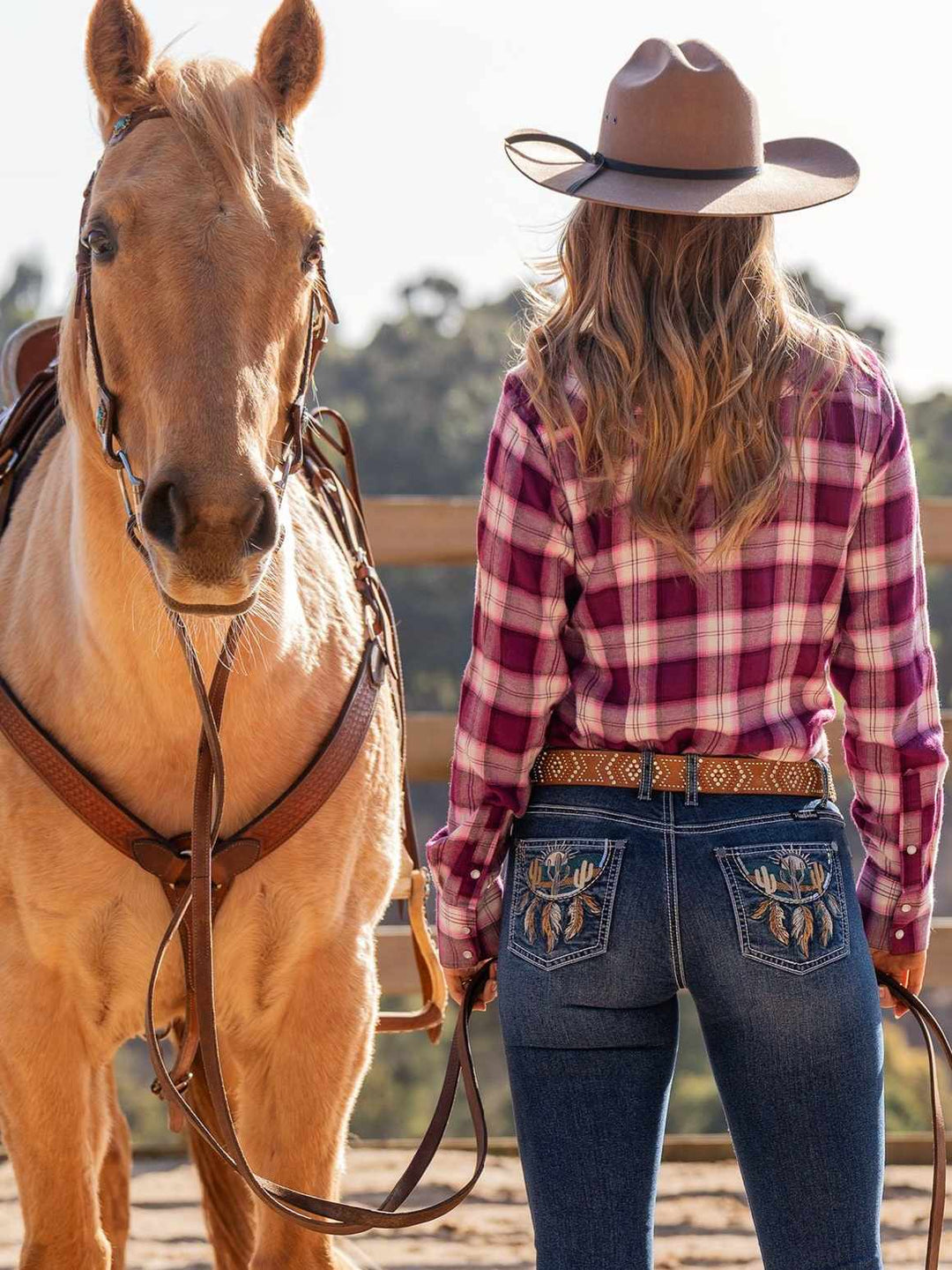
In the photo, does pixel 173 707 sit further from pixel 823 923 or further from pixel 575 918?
pixel 823 923

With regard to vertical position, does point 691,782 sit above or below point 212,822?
above

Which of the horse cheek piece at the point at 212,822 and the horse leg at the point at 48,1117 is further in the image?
the horse leg at the point at 48,1117

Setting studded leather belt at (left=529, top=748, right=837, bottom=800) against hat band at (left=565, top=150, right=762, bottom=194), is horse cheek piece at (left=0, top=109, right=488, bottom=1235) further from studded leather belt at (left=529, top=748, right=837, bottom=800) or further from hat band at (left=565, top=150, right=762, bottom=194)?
hat band at (left=565, top=150, right=762, bottom=194)

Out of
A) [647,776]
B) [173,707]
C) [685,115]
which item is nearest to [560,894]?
[647,776]

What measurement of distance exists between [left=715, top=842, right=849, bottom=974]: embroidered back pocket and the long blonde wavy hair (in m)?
0.34

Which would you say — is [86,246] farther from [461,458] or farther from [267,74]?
Answer: [461,458]

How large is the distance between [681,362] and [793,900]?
0.62m

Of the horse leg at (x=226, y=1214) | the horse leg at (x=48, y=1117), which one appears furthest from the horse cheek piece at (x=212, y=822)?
the horse leg at (x=226, y=1214)

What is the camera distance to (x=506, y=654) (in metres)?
1.75

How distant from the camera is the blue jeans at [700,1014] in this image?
1605 mm

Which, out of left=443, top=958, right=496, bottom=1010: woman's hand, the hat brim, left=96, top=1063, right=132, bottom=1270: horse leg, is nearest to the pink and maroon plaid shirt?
left=443, top=958, right=496, bottom=1010: woman's hand

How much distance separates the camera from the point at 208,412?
1738 mm

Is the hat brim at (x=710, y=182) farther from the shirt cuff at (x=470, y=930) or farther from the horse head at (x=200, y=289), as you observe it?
the shirt cuff at (x=470, y=930)

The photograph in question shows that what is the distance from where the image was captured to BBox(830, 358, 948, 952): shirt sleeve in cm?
171
